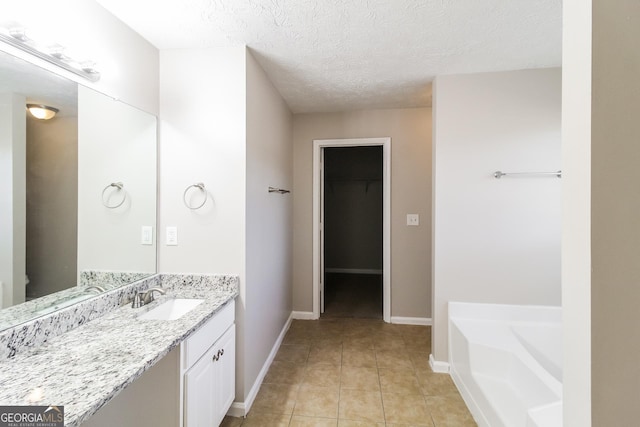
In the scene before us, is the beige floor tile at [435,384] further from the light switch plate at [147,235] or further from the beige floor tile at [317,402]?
the light switch plate at [147,235]

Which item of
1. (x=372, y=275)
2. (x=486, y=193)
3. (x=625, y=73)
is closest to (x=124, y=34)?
(x=625, y=73)

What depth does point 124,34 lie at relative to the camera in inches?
59.1

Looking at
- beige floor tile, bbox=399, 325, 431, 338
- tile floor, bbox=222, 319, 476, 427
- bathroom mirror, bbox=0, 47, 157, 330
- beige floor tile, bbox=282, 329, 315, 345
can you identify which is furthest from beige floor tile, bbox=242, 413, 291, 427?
beige floor tile, bbox=399, 325, 431, 338

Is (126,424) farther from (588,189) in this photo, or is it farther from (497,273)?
(497,273)

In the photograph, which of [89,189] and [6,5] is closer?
[6,5]

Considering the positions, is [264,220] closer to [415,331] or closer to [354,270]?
[415,331]

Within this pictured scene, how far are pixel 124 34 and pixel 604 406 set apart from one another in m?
2.44

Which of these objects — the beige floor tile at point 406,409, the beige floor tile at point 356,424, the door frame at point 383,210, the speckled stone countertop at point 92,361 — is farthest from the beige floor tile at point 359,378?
the speckled stone countertop at point 92,361

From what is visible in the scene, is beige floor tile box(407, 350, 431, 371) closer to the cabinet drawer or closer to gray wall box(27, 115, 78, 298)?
the cabinet drawer

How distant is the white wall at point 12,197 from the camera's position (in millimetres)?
1007

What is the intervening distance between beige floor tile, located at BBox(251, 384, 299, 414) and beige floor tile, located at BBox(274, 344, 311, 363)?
339mm

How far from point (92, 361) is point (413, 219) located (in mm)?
2791

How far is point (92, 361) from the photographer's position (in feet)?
3.09

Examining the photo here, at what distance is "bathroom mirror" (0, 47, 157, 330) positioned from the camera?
1036mm
